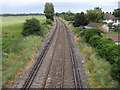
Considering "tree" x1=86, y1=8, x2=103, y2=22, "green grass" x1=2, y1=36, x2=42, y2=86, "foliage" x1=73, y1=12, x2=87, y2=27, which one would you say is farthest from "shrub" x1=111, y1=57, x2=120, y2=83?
"tree" x1=86, y1=8, x2=103, y2=22

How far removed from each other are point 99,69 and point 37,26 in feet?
79.3

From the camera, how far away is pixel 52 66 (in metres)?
19.0

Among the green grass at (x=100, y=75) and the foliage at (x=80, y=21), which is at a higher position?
the foliage at (x=80, y=21)

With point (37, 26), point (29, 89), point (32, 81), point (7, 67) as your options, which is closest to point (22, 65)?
point (7, 67)

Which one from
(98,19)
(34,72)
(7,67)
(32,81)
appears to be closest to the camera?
(32,81)

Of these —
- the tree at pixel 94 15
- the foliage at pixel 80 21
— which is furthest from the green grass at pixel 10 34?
the tree at pixel 94 15

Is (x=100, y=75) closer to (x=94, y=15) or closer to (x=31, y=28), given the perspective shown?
(x=31, y=28)

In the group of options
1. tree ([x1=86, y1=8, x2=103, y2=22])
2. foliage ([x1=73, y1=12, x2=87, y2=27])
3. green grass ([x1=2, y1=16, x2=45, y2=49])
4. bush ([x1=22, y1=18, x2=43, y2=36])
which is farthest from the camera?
tree ([x1=86, y1=8, x2=103, y2=22])

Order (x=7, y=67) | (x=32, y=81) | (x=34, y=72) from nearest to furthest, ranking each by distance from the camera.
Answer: (x=32, y=81) < (x=34, y=72) < (x=7, y=67)

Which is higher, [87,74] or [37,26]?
[37,26]

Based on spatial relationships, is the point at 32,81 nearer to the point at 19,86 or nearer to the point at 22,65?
the point at 19,86

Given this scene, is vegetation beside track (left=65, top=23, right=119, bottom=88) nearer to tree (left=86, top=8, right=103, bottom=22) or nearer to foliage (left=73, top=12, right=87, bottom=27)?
foliage (left=73, top=12, right=87, bottom=27)

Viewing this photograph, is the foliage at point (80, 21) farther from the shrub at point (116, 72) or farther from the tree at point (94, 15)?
the shrub at point (116, 72)

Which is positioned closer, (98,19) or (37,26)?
(37,26)
